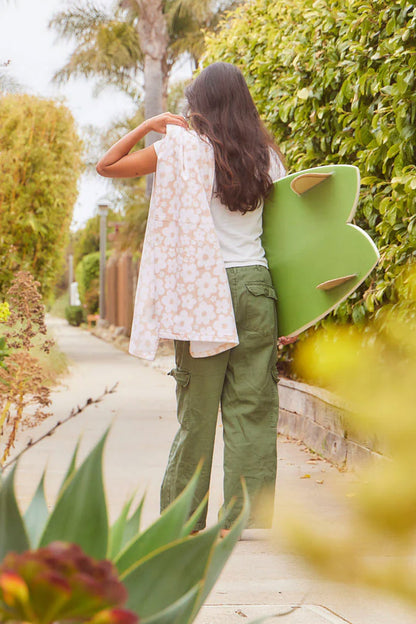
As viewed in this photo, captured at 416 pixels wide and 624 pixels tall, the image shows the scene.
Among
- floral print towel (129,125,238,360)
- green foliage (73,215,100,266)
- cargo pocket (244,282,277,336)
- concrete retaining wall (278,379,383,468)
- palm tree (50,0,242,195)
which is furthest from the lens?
green foliage (73,215,100,266)

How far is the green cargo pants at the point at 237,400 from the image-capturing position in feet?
10.3

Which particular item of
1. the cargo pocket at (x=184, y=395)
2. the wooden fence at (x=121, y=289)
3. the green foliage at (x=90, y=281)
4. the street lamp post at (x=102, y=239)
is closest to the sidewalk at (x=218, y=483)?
the cargo pocket at (x=184, y=395)

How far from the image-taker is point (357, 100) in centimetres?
415

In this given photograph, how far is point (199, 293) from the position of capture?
10.0ft

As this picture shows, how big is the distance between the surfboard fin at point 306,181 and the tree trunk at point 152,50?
933 centimetres

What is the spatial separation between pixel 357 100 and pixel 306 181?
1229 millimetres

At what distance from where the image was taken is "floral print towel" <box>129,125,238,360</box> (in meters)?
3.04

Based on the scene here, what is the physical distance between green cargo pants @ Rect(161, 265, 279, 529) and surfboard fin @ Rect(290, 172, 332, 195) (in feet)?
1.13

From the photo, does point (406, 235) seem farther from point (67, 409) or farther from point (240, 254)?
point (67, 409)

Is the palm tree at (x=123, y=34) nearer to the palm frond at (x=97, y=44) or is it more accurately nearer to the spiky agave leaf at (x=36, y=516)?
Answer: the palm frond at (x=97, y=44)

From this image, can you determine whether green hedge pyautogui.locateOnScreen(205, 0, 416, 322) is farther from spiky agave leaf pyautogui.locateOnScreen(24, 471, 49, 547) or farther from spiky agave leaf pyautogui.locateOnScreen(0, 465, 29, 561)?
spiky agave leaf pyautogui.locateOnScreen(0, 465, 29, 561)

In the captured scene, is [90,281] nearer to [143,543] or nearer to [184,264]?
[184,264]

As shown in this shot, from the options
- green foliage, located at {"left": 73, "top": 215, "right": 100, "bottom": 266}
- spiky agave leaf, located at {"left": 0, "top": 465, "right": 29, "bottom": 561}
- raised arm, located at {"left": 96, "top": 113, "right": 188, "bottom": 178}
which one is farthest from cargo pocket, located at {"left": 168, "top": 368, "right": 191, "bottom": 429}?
green foliage, located at {"left": 73, "top": 215, "right": 100, "bottom": 266}

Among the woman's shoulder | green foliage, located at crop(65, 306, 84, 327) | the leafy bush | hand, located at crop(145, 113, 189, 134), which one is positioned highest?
hand, located at crop(145, 113, 189, 134)
